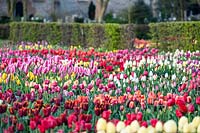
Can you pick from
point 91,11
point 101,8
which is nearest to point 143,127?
point 101,8

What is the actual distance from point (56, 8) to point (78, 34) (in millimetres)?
28647

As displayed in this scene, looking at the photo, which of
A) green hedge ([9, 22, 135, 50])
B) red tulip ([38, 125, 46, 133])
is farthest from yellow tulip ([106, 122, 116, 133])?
green hedge ([9, 22, 135, 50])

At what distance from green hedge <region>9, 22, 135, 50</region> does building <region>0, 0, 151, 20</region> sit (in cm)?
2187

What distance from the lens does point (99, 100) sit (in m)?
4.76

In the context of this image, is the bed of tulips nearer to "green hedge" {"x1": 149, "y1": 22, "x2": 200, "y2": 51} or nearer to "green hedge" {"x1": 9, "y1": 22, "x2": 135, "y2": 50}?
"green hedge" {"x1": 149, "y1": 22, "x2": 200, "y2": 51}

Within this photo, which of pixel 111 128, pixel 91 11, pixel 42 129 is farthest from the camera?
pixel 91 11

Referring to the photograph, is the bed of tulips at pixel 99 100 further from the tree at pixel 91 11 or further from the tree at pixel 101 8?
the tree at pixel 91 11

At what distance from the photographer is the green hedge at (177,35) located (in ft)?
45.6

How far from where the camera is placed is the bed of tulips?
11.8 ft

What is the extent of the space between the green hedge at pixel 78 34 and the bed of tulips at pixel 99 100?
737cm

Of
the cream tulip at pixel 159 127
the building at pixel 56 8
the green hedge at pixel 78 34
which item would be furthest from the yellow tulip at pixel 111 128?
the building at pixel 56 8

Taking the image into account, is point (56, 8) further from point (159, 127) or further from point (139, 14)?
point (159, 127)

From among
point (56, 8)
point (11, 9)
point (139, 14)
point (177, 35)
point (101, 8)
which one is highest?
point (56, 8)

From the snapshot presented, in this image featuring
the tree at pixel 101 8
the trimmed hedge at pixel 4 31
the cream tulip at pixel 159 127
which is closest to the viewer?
the cream tulip at pixel 159 127
